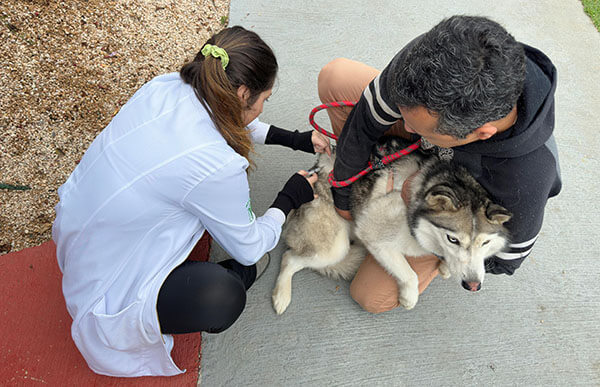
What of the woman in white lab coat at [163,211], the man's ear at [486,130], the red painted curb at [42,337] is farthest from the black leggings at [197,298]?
the man's ear at [486,130]

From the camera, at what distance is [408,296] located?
211 centimetres

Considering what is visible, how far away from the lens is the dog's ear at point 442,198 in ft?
5.46

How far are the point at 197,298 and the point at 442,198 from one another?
1.26 metres

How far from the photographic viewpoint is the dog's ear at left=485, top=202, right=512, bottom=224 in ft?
5.13

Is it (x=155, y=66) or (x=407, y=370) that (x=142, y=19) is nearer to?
(x=155, y=66)

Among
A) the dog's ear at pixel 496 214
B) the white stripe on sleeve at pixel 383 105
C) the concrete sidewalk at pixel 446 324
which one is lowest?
the concrete sidewalk at pixel 446 324

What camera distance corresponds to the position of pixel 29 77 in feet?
8.87

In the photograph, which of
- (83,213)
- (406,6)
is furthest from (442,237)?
(406,6)

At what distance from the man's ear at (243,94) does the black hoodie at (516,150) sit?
0.59 metres

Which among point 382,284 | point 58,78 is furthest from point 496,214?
point 58,78

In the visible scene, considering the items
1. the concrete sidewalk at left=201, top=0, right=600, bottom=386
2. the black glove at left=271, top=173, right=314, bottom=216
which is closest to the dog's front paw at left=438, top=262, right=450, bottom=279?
the concrete sidewalk at left=201, top=0, right=600, bottom=386

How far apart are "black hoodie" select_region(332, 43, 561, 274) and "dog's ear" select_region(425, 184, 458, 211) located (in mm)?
151

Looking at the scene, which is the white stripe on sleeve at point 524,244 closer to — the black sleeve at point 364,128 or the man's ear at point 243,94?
the black sleeve at point 364,128

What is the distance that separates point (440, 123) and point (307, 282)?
4.85ft
